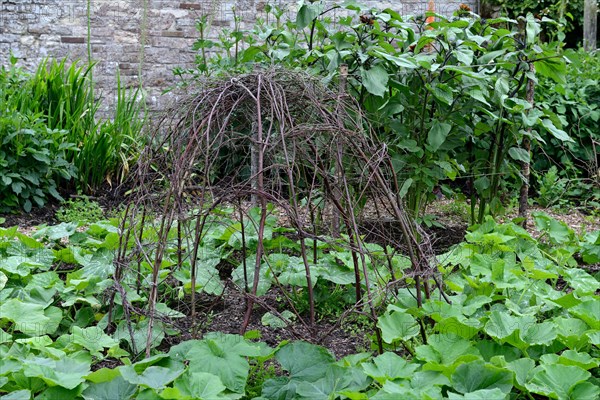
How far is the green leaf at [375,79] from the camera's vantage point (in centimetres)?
360

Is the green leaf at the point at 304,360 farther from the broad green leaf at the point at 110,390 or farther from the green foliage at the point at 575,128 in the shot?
the green foliage at the point at 575,128

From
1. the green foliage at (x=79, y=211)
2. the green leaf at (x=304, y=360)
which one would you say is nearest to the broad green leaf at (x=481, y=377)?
the green leaf at (x=304, y=360)

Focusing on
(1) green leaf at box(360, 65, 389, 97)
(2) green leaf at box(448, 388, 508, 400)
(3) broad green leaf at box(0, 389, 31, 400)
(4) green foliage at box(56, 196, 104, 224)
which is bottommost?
(4) green foliage at box(56, 196, 104, 224)

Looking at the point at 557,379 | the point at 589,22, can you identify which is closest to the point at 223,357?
the point at 557,379

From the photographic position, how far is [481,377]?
6.79ft

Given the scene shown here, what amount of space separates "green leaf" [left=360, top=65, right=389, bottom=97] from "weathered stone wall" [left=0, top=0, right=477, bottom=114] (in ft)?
16.4

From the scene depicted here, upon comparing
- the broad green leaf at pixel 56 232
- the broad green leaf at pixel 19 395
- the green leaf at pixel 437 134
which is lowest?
the broad green leaf at pixel 56 232

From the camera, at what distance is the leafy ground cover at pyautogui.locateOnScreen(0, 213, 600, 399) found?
2033mm

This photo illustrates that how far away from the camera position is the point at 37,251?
11.1ft

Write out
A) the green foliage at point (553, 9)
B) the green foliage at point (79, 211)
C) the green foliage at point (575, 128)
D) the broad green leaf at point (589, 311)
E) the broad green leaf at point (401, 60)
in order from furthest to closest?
the green foliage at point (553, 9)
the green foliage at point (575, 128)
the green foliage at point (79, 211)
the broad green leaf at point (401, 60)
the broad green leaf at point (589, 311)

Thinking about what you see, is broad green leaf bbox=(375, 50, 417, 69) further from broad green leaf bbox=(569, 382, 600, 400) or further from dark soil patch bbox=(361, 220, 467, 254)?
broad green leaf bbox=(569, 382, 600, 400)

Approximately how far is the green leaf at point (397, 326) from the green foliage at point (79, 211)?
328 centimetres

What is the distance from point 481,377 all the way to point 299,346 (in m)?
0.57

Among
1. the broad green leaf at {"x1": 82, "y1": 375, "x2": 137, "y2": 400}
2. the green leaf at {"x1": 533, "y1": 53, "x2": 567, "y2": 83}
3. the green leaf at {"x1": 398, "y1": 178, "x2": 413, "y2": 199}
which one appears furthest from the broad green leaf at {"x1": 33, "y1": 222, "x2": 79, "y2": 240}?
the green leaf at {"x1": 533, "y1": 53, "x2": 567, "y2": 83}
